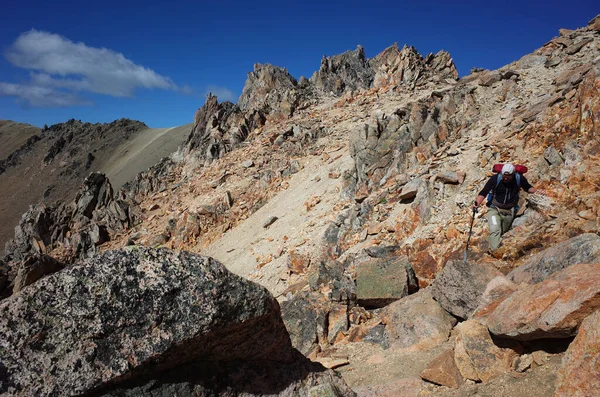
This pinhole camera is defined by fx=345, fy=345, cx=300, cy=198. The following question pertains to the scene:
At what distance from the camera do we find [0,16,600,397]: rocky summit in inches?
131

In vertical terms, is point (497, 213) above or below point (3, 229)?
above

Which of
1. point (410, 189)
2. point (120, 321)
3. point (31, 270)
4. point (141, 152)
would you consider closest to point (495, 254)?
point (410, 189)

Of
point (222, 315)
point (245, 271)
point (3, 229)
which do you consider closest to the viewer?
point (222, 315)

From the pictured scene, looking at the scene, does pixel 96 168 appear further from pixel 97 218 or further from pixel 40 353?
pixel 40 353

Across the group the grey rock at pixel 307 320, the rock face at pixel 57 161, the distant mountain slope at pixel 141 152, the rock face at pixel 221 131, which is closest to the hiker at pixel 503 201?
the grey rock at pixel 307 320

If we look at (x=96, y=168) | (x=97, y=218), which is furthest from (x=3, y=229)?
(x=97, y=218)

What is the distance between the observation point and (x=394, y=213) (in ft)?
43.0

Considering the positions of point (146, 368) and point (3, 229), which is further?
point (3, 229)

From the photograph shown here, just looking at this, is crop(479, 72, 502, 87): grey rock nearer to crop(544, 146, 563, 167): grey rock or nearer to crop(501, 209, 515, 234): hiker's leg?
crop(544, 146, 563, 167): grey rock

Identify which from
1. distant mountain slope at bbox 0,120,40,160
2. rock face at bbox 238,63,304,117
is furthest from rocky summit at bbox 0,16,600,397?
distant mountain slope at bbox 0,120,40,160

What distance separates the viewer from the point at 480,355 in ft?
16.6

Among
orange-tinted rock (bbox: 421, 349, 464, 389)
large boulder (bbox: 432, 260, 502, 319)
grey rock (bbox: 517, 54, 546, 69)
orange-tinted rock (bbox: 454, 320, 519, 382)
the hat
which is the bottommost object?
orange-tinted rock (bbox: 421, 349, 464, 389)

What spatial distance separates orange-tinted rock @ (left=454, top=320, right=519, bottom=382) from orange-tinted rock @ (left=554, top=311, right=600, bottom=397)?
1.16 m

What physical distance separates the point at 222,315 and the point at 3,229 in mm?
77677
